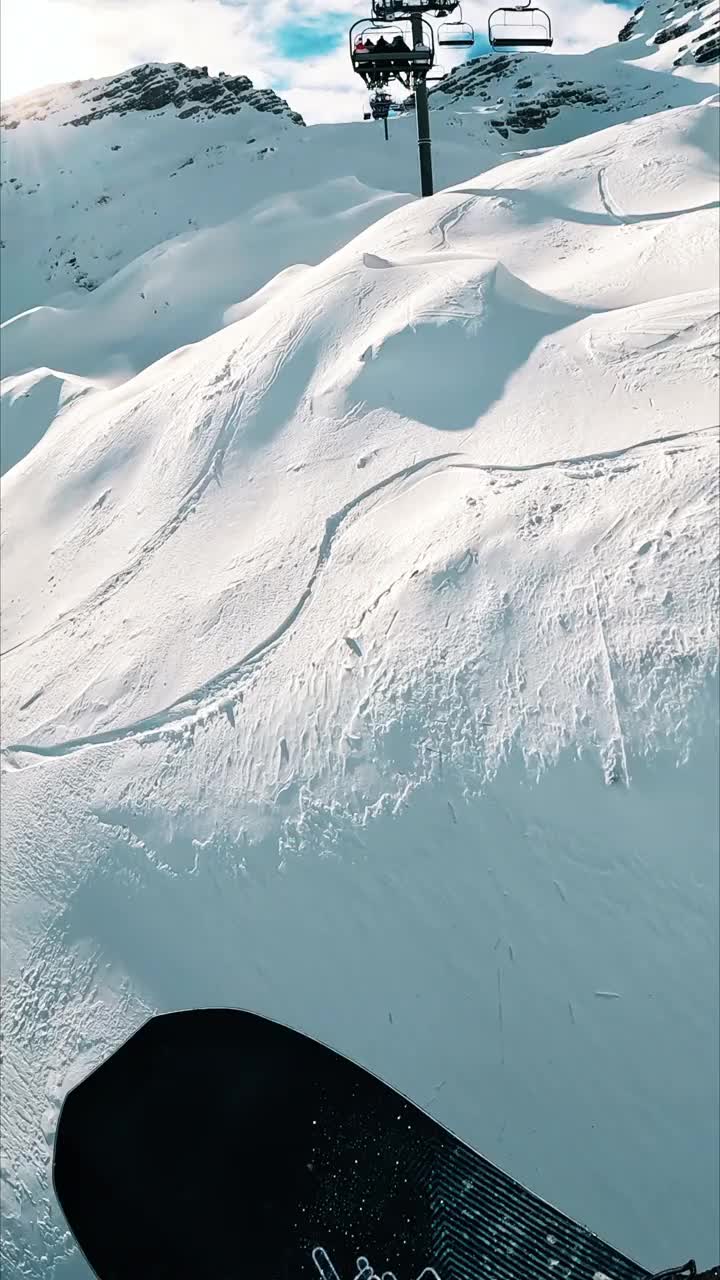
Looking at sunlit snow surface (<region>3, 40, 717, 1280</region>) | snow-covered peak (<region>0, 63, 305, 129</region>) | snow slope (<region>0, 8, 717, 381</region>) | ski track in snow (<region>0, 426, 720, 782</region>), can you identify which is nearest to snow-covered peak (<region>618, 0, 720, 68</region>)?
snow slope (<region>0, 8, 717, 381</region>)

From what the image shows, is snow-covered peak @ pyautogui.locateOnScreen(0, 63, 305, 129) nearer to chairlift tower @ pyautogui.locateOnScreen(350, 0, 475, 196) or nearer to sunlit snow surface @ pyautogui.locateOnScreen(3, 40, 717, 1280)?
chairlift tower @ pyautogui.locateOnScreen(350, 0, 475, 196)

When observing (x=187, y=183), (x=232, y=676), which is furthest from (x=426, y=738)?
(x=187, y=183)

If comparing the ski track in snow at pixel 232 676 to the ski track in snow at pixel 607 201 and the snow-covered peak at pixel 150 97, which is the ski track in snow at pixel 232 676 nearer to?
the ski track in snow at pixel 607 201

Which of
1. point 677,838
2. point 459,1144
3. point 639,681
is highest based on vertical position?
point 639,681

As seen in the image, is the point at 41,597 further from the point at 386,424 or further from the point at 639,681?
the point at 639,681

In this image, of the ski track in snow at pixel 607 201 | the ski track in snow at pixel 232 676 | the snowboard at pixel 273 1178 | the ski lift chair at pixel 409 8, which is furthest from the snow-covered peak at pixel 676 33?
the snowboard at pixel 273 1178

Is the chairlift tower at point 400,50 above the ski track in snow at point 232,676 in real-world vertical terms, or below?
above

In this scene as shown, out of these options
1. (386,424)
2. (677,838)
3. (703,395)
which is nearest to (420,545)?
(386,424)
